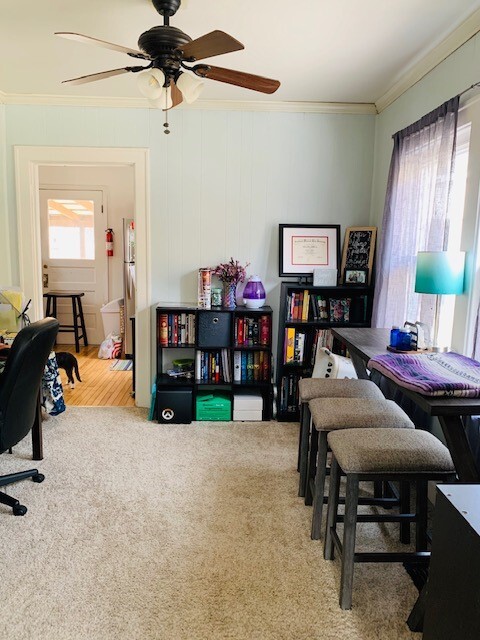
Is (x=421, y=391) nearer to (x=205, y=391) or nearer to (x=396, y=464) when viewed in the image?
(x=396, y=464)

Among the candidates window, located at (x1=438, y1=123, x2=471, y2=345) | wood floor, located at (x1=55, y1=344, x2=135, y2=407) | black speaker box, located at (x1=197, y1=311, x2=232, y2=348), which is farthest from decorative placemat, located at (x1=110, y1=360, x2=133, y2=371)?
window, located at (x1=438, y1=123, x2=471, y2=345)

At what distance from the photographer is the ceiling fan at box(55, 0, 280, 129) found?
1.83 meters

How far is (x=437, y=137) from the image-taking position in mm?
2543

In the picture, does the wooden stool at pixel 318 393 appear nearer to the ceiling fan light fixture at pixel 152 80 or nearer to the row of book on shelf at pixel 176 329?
the row of book on shelf at pixel 176 329

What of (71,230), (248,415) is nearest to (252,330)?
(248,415)

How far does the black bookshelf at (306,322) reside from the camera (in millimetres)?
3648

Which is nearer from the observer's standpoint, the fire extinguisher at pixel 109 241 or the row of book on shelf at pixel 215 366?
the row of book on shelf at pixel 215 366

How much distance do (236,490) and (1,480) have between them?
1.28 metres

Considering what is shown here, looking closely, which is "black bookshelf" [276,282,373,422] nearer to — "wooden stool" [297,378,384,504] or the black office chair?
"wooden stool" [297,378,384,504]

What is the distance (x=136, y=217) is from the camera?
381 centimetres

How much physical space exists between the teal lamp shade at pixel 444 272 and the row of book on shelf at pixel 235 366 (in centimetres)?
173

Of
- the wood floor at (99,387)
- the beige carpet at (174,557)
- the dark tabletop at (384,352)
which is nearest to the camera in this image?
the dark tabletop at (384,352)

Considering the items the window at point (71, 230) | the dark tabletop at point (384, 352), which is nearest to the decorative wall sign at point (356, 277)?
the dark tabletop at point (384, 352)

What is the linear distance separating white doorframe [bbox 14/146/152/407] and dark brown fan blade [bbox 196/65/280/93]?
1.75 meters
